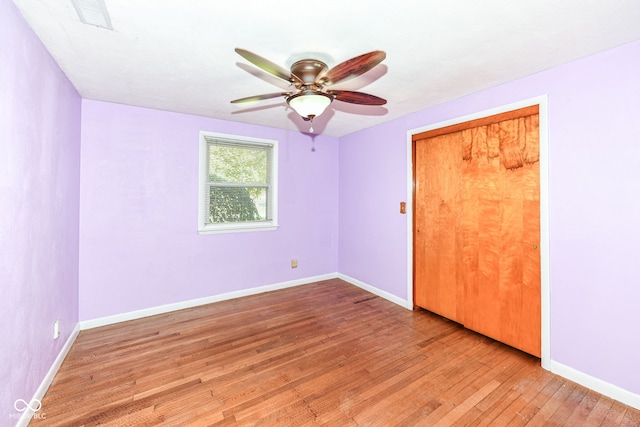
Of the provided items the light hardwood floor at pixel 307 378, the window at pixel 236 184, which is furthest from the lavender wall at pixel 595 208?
the window at pixel 236 184

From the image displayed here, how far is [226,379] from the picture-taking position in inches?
80.5

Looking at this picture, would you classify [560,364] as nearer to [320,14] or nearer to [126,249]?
[320,14]

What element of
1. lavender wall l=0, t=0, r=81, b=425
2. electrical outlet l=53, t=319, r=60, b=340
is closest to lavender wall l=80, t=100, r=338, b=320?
lavender wall l=0, t=0, r=81, b=425

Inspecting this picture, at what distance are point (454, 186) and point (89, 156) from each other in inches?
148

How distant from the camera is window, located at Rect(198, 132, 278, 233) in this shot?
11.3ft

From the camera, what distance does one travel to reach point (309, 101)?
1862 millimetres

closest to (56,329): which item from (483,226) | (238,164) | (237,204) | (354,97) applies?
(237,204)

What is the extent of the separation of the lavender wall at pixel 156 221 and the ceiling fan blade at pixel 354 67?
2242mm

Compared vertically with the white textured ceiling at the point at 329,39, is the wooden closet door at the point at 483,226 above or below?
below

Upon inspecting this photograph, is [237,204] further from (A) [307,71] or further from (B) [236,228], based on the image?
(A) [307,71]

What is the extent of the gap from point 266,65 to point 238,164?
7.55ft

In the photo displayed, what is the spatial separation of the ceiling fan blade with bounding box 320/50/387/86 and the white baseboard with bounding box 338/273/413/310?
273 centimetres

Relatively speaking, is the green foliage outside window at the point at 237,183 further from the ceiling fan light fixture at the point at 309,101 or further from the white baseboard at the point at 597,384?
the white baseboard at the point at 597,384

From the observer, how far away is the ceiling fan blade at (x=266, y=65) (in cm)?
143
